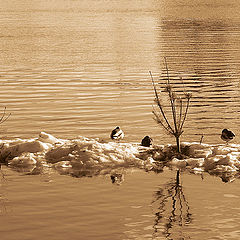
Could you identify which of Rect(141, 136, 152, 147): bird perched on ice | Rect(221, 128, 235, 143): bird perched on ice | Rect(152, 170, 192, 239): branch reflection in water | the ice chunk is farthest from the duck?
Rect(221, 128, 235, 143): bird perched on ice

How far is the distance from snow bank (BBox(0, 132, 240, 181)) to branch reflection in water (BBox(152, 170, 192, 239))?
4.59 feet

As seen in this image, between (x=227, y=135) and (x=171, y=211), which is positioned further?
(x=227, y=135)

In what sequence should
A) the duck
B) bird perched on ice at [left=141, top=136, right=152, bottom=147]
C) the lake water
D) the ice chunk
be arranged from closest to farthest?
the lake water
the duck
the ice chunk
bird perched on ice at [left=141, top=136, right=152, bottom=147]

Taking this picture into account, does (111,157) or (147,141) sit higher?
(147,141)

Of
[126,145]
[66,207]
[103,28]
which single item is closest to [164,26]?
[103,28]

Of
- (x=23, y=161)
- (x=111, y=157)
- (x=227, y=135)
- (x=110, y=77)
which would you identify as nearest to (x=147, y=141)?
(x=111, y=157)

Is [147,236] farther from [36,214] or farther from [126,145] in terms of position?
[126,145]

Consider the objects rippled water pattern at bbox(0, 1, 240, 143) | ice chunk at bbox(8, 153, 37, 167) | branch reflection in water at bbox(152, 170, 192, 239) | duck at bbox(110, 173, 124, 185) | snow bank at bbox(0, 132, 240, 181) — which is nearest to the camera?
branch reflection in water at bbox(152, 170, 192, 239)

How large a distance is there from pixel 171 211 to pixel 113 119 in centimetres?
1074

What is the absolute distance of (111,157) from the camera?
57.7 ft

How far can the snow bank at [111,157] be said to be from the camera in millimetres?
17109

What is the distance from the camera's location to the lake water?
1326cm

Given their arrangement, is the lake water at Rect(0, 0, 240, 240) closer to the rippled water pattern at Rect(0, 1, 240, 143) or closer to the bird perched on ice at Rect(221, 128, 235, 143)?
the rippled water pattern at Rect(0, 1, 240, 143)

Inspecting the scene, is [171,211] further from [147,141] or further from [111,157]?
[147,141]
